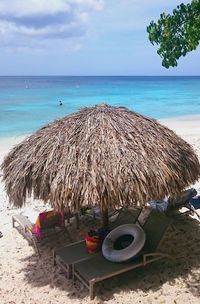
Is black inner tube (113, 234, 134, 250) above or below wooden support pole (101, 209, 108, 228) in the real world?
below

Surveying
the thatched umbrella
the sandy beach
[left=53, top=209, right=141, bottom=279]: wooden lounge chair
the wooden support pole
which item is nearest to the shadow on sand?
the sandy beach

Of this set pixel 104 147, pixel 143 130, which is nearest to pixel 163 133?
pixel 143 130

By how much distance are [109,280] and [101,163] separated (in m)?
1.70

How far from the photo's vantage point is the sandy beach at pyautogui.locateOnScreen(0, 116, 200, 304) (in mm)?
4223

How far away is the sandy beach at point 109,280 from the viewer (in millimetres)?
4223

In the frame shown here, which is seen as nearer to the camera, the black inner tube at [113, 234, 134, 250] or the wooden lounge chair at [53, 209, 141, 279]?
the wooden lounge chair at [53, 209, 141, 279]

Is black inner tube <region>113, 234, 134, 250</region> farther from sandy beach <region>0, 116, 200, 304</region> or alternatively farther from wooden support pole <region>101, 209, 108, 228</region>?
wooden support pole <region>101, 209, 108, 228</region>

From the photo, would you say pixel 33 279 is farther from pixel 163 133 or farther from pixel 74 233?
pixel 163 133

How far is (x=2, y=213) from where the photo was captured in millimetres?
7316

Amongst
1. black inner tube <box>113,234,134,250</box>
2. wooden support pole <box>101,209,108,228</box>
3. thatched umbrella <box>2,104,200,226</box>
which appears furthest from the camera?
wooden support pole <box>101,209,108,228</box>

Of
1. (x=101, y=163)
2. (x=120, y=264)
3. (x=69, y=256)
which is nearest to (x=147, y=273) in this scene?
(x=120, y=264)

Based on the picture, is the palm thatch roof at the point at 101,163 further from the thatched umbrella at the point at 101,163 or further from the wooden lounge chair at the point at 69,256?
the wooden lounge chair at the point at 69,256

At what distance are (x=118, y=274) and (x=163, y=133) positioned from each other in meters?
2.27

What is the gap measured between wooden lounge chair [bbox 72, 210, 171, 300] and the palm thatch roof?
2.02 feet
